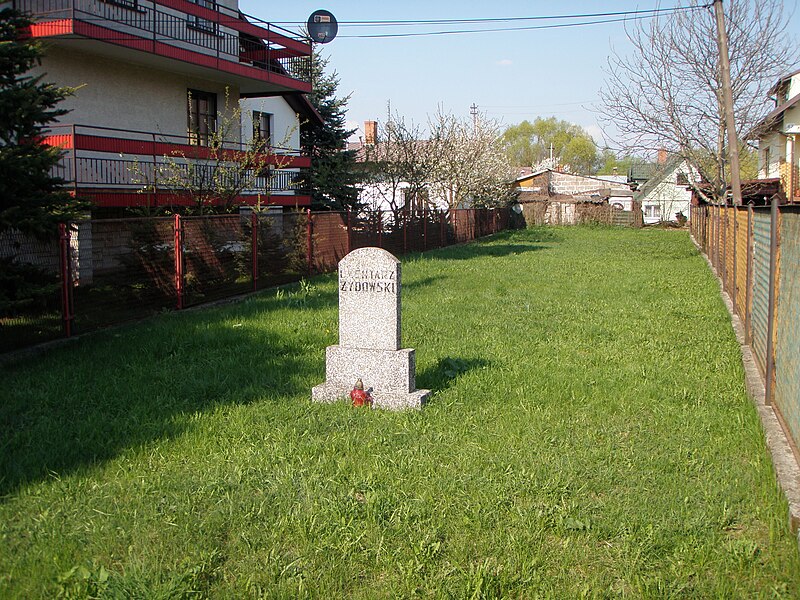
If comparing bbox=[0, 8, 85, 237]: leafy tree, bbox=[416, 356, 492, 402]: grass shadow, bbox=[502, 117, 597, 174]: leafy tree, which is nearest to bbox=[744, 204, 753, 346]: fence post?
bbox=[416, 356, 492, 402]: grass shadow

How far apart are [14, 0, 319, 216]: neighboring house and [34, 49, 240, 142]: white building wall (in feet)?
0.08

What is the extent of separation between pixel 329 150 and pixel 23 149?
2407cm

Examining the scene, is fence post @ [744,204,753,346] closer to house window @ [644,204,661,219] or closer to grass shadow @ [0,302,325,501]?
grass shadow @ [0,302,325,501]

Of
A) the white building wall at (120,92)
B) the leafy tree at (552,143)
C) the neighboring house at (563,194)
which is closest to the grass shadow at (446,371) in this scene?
the white building wall at (120,92)

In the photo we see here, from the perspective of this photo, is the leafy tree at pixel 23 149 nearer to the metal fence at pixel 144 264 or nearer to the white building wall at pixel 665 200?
the metal fence at pixel 144 264

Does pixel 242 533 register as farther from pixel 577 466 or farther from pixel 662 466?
pixel 662 466

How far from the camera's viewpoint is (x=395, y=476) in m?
5.33

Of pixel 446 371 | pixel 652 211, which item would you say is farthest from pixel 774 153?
pixel 446 371

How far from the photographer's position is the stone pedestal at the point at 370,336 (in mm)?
7309

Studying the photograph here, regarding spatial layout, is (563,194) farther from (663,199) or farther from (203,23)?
(203,23)

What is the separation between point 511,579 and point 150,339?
7.42 metres

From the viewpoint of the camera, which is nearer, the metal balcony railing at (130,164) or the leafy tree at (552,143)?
the metal balcony railing at (130,164)

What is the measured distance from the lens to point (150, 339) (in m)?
10.3

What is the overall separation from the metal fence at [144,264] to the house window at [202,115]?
185 inches
